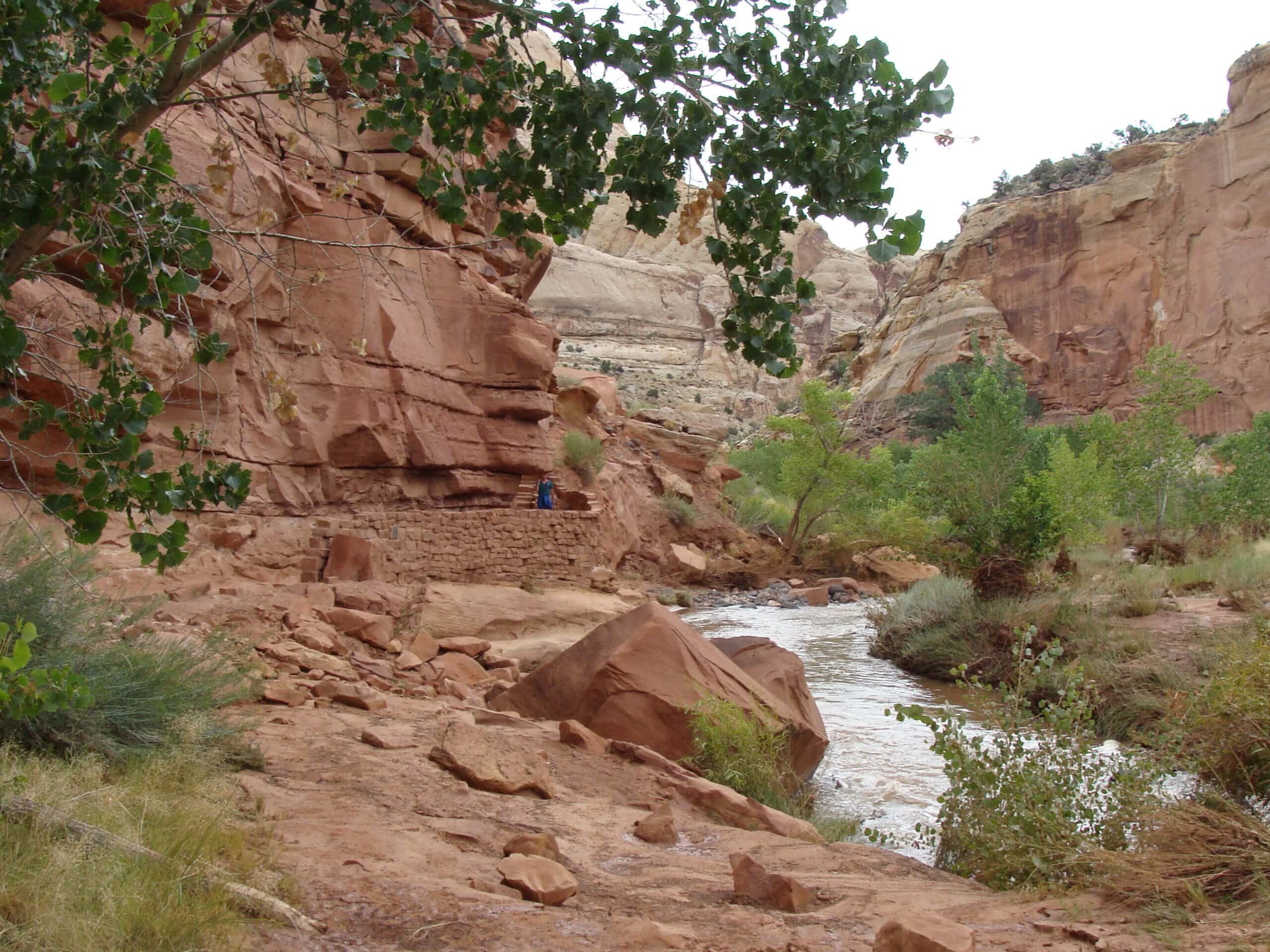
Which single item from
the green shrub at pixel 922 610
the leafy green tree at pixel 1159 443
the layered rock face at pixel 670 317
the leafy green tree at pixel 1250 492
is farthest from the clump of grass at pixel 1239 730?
the layered rock face at pixel 670 317

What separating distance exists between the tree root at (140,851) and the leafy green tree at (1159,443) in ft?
69.6

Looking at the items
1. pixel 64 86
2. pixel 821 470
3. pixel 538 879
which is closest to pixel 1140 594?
pixel 538 879

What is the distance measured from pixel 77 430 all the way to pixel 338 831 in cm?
214

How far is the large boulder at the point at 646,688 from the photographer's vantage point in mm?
7004

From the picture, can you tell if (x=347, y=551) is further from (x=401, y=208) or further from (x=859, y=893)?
(x=859, y=893)

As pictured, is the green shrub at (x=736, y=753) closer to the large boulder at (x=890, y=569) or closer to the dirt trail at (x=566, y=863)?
the dirt trail at (x=566, y=863)

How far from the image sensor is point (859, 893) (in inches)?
164

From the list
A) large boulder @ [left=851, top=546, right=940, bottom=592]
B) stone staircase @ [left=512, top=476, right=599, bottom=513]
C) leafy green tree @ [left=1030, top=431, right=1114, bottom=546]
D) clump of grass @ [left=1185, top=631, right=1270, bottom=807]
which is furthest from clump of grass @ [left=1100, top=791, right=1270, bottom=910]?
large boulder @ [left=851, top=546, right=940, bottom=592]

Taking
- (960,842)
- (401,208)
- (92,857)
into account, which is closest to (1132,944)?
(960,842)

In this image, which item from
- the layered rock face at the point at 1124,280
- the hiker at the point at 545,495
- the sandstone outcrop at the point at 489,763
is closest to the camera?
the sandstone outcrop at the point at 489,763

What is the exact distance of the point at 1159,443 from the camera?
21.0 metres

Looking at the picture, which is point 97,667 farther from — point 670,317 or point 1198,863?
point 670,317

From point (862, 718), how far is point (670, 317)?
70.7 meters

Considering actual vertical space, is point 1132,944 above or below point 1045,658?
below
